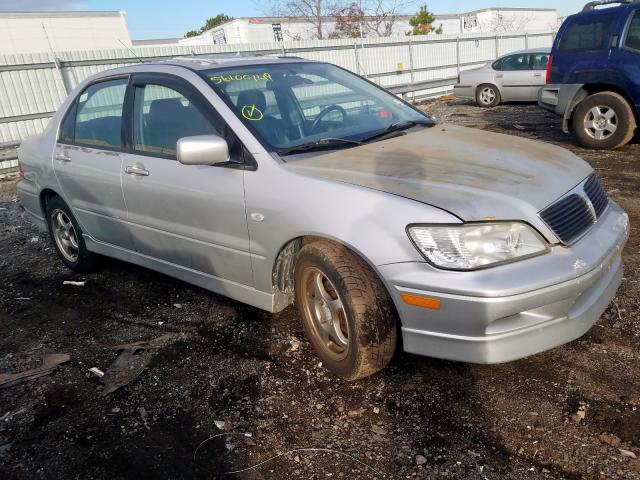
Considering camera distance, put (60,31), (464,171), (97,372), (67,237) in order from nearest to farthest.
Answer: (464,171)
(97,372)
(67,237)
(60,31)

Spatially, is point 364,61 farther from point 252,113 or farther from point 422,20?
point 422,20

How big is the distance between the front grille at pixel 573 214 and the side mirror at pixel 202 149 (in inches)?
68.3

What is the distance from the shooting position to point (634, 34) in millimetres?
7137

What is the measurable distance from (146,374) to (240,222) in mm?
1112

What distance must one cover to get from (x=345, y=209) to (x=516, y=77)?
12794 millimetres

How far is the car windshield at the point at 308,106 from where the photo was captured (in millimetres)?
3242

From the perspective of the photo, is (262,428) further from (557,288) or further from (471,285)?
(557,288)

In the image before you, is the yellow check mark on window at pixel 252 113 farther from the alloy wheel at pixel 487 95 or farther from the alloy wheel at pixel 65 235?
the alloy wheel at pixel 487 95

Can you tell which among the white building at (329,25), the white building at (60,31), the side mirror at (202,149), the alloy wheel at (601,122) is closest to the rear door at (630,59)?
the alloy wheel at (601,122)

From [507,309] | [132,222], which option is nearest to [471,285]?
[507,309]

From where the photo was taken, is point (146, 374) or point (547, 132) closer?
point (146, 374)

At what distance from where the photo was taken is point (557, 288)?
2359 mm

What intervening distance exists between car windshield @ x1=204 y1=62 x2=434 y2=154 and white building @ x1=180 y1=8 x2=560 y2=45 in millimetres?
26758

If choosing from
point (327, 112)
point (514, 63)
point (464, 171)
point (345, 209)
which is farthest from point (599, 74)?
point (514, 63)
